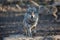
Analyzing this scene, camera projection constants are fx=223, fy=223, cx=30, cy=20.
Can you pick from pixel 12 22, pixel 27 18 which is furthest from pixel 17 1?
pixel 27 18

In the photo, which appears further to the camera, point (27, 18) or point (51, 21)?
point (51, 21)

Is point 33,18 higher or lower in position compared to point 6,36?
higher

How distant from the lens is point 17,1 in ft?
10.5

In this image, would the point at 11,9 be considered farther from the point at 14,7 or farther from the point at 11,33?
the point at 11,33

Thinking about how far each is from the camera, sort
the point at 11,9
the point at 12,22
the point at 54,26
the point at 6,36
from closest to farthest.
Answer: the point at 6,36 < the point at 54,26 < the point at 12,22 < the point at 11,9

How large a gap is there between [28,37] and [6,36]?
288 mm

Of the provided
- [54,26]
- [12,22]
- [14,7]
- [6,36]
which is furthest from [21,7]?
[6,36]

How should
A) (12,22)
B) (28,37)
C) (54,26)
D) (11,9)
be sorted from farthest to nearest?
(11,9) → (12,22) → (54,26) → (28,37)

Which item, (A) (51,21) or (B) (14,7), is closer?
(A) (51,21)

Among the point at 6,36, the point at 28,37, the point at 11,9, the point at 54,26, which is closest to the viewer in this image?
the point at 28,37

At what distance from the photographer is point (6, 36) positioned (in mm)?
2352

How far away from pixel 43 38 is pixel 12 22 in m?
0.69

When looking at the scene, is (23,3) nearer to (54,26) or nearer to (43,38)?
(54,26)

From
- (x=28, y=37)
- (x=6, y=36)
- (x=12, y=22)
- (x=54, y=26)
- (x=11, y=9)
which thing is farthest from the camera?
(x=11, y=9)
